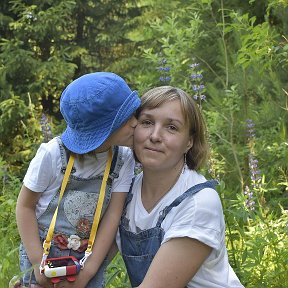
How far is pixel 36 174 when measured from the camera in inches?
90.0

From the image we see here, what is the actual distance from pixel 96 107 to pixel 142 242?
1.72 feet

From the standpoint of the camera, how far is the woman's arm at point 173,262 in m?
2.12

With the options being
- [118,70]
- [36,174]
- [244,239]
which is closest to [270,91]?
[244,239]

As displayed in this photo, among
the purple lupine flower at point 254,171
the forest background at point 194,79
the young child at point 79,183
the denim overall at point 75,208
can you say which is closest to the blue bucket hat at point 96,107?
the young child at point 79,183

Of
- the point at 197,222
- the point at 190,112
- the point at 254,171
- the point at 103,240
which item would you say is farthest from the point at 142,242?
the point at 254,171

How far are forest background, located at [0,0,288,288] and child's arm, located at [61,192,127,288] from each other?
32 cm

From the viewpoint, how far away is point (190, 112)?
2258 mm

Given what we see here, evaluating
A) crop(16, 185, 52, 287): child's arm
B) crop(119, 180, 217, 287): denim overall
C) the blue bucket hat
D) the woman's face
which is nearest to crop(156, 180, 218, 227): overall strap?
crop(119, 180, 217, 287): denim overall

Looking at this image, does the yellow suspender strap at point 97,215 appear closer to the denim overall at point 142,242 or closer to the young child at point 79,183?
the young child at point 79,183

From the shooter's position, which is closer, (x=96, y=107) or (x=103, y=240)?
(x=96, y=107)

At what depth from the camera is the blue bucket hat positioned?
86.2 inches

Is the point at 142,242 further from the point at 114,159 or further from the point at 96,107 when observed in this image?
the point at 96,107

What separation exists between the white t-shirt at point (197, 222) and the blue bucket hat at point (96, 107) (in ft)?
1.01

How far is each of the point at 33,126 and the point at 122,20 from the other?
105 inches
